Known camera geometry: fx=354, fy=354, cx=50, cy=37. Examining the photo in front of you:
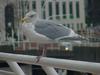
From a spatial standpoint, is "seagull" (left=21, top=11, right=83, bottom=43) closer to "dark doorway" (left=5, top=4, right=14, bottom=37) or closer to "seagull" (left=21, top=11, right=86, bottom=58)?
"seagull" (left=21, top=11, right=86, bottom=58)

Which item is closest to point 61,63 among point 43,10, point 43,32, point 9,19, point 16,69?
point 16,69

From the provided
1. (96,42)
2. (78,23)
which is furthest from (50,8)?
(96,42)

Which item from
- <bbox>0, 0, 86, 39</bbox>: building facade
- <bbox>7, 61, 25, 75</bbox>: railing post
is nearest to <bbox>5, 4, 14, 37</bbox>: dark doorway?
<bbox>0, 0, 86, 39</bbox>: building facade

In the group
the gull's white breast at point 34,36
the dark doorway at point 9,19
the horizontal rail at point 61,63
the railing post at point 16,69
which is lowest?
the railing post at point 16,69

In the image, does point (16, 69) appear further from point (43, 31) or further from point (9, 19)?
point (9, 19)

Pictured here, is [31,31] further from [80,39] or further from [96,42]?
[96,42]

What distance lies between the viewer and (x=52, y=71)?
4.15ft

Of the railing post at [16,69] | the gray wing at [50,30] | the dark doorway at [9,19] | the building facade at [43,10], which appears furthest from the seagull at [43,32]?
the dark doorway at [9,19]

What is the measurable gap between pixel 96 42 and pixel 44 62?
8111 millimetres

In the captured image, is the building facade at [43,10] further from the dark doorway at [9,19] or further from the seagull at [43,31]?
the seagull at [43,31]

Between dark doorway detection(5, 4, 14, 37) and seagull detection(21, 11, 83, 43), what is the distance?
1947 cm

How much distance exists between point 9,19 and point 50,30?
21433 mm

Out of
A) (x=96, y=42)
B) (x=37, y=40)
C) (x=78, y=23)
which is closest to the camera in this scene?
(x=37, y=40)

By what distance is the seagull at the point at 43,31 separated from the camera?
158 cm
